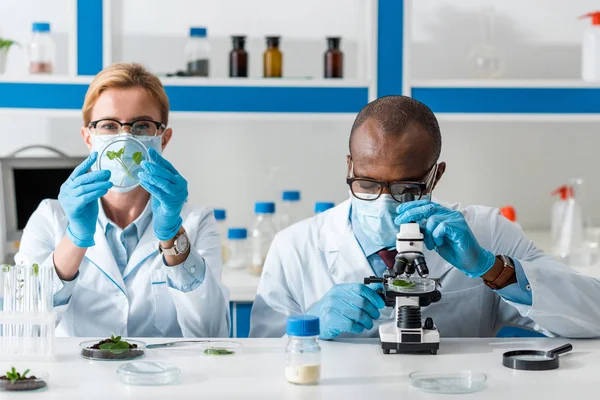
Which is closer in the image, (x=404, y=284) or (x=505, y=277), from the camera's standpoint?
(x=404, y=284)

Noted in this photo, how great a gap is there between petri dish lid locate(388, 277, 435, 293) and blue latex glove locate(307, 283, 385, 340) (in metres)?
0.07

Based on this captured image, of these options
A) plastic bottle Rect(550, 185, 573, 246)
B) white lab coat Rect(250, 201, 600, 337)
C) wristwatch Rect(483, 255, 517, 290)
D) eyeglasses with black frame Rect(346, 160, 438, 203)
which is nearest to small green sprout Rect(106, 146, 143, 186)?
white lab coat Rect(250, 201, 600, 337)

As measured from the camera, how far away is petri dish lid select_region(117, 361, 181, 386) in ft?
5.04

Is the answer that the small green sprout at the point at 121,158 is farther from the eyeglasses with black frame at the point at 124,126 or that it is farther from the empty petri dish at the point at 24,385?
the empty petri dish at the point at 24,385

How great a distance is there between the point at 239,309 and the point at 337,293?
1.25 metres

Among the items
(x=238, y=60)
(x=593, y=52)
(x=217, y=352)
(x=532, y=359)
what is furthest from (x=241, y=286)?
(x=593, y=52)

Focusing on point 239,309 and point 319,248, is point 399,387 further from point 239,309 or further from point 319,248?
point 239,309

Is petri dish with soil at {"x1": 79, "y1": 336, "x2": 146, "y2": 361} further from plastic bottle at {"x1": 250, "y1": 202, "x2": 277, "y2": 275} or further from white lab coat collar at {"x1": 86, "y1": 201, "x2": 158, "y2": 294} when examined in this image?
plastic bottle at {"x1": 250, "y1": 202, "x2": 277, "y2": 275}

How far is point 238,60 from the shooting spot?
344 cm

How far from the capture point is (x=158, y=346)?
1.82m

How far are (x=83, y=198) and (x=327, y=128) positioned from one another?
191cm

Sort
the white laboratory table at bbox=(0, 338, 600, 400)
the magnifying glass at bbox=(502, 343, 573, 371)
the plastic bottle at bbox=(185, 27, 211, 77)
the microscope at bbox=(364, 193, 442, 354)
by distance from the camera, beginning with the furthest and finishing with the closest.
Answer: the plastic bottle at bbox=(185, 27, 211, 77) → the microscope at bbox=(364, 193, 442, 354) → the magnifying glass at bbox=(502, 343, 573, 371) → the white laboratory table at bbox=(0, 338, 600, 400)

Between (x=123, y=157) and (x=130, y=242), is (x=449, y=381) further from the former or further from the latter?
(x=130, y=242)

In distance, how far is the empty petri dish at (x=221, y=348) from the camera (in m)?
1.77
